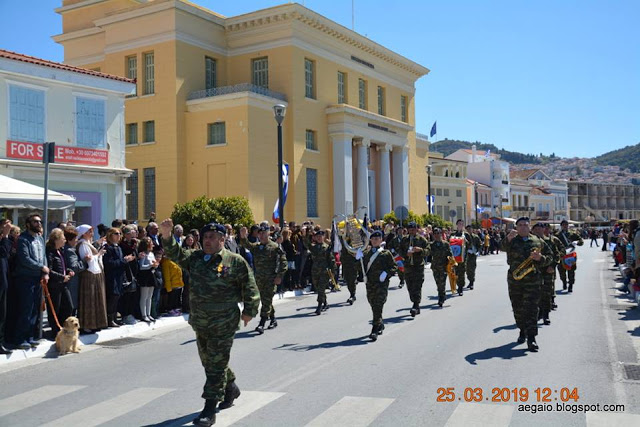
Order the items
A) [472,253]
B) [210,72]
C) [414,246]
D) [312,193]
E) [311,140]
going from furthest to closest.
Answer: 1. [311,140]
2. [312,193]
3. [210,72]
4. [472,253]
5. [414,246]

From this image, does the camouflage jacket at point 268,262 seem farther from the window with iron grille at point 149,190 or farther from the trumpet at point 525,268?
the window with iron grille at point 149,190

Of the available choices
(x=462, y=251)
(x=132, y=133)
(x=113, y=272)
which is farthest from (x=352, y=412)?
(x=132, y=133)

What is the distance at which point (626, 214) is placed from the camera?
142000 mm

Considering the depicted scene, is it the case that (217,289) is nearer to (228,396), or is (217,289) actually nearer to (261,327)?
(228,396)

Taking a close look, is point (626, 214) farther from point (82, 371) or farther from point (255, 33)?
point (82, 371)

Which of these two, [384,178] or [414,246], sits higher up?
[384,178]

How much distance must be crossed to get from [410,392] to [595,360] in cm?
329

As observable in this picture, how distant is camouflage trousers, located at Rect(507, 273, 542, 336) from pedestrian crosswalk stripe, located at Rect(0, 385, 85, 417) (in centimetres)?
641

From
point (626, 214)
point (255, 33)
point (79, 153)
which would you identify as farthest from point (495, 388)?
point (626, 214)

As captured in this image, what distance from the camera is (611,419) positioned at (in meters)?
6.08

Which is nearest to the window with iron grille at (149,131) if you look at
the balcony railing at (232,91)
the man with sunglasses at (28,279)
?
the balcony railing at (232,91)

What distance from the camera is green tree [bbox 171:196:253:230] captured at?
2773 cm

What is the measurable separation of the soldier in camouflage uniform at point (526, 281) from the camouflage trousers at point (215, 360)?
5142mm

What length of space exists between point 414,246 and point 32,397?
8920 mm
